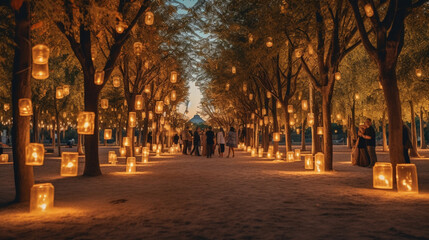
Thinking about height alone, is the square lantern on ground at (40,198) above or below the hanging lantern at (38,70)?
below

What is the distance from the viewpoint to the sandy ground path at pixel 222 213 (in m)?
4.64

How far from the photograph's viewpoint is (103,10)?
7430mm

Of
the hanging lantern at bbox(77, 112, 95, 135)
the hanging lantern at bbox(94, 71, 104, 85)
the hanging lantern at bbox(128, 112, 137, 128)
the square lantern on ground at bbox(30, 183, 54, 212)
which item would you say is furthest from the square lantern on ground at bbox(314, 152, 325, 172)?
the square lantern on ground at bbox(30, 183, 54, 212)

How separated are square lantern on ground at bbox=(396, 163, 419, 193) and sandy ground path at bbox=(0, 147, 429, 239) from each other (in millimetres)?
249

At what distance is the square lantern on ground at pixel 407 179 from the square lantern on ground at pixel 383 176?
46cm

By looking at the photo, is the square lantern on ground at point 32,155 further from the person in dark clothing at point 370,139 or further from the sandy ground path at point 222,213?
the person in dark clothing at point 370,139

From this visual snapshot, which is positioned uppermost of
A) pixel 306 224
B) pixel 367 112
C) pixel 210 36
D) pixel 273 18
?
pixel 210 36

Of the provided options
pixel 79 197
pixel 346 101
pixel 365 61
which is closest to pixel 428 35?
pixel 365 61

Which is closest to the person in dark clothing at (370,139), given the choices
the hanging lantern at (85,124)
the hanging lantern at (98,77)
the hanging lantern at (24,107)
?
the hanging lantern at (98,77)

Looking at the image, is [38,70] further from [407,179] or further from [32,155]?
[407,179]

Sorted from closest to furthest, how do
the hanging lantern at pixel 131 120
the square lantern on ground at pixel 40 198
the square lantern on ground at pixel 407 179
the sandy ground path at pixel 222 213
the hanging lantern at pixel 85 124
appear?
the sandy ground path at pixel 222 213 < the square lantern on ground at pixel 40 198 < the square lantern on ground at pixel 407 179 < the hanging lantern at pixel 85 124 < the hanging lantern at pixel 131 120

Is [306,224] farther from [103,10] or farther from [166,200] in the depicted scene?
[103,10]

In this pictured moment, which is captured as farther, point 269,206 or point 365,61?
point 365,61

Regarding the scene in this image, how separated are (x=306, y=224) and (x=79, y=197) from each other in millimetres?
5048
